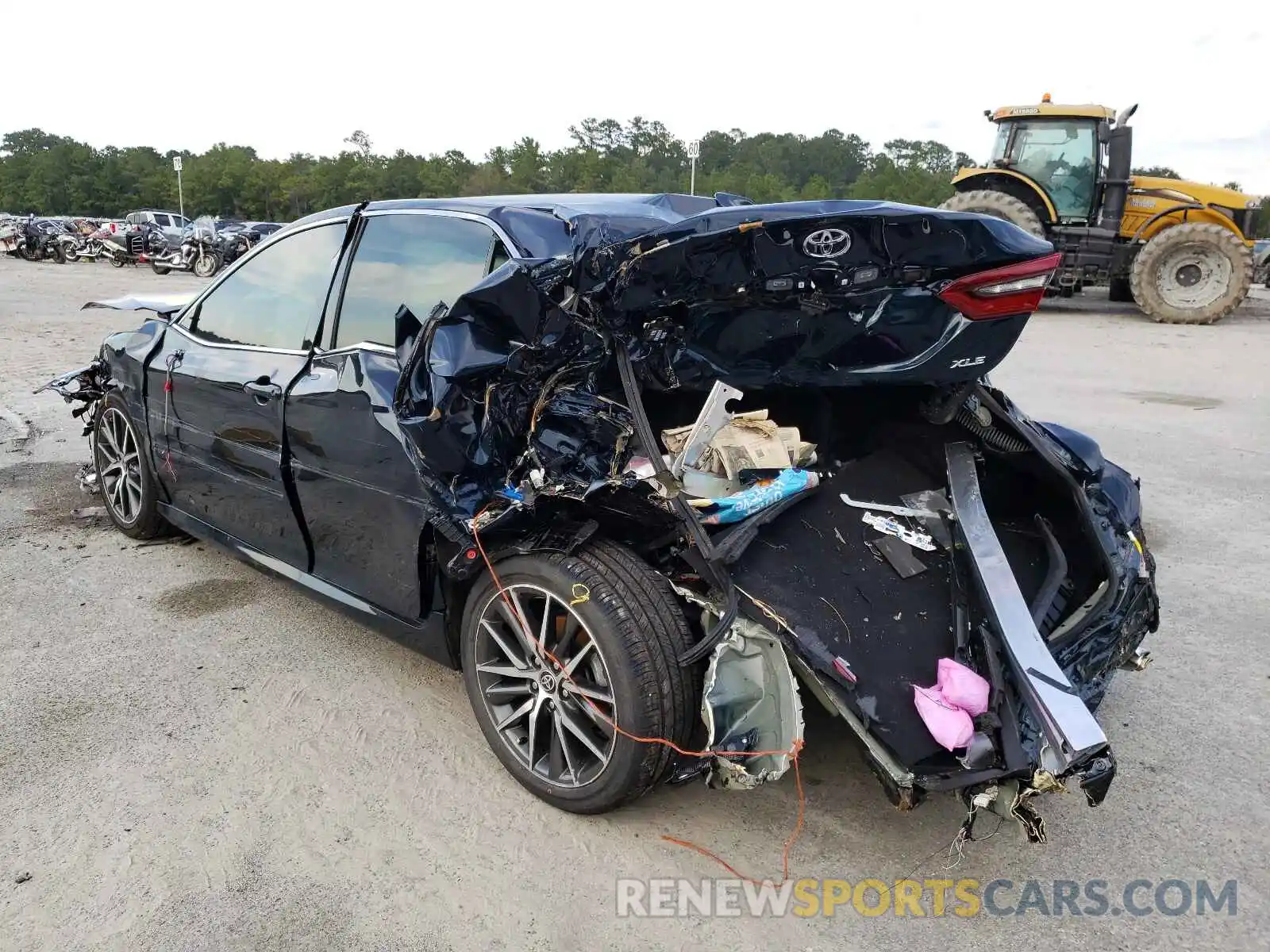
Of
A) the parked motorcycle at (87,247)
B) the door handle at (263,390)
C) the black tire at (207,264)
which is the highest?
the parked motorcycle at (87,247)

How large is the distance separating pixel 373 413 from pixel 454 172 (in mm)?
67599

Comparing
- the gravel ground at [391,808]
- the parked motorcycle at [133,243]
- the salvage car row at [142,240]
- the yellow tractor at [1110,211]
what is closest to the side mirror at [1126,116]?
the yellow tractor at [1110,211]

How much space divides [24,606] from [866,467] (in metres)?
3.79

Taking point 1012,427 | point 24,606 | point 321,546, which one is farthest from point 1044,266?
point 24,606

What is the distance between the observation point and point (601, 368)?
2750mm

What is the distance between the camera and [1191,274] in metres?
14.8

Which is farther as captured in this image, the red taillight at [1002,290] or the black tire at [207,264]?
the black tire at [207,264]

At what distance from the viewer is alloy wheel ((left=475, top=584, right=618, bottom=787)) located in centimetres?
259

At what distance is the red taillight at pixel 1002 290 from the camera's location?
2.54 metres

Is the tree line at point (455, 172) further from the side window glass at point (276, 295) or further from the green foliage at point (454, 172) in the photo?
the side window glass at point (276, 295)

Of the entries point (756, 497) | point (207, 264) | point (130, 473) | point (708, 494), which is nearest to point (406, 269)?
point (708, 494)

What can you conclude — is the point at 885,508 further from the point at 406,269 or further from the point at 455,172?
the point at 455,172

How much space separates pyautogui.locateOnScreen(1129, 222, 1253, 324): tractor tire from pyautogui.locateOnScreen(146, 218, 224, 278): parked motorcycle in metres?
23.0

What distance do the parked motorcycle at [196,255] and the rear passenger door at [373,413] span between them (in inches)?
968
